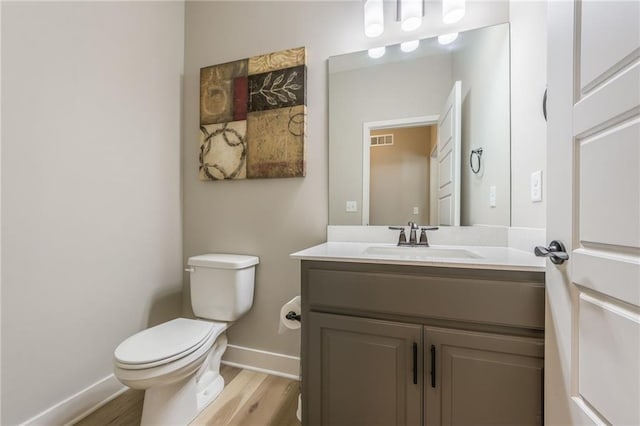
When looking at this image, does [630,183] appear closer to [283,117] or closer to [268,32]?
[283,117]

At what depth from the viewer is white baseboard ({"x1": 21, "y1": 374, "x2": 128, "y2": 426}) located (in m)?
1.26

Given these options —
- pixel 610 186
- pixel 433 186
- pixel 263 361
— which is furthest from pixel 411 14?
pixel 263 361

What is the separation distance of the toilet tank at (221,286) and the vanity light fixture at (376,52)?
1.41 meters

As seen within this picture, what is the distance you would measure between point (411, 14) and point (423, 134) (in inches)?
24.2

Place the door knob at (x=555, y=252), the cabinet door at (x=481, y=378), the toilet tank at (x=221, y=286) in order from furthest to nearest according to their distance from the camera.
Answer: the toilet tank at (x=221, y=286) → the cabinet door at (x=481, y=378) → the door knob at (x=555, y=252)

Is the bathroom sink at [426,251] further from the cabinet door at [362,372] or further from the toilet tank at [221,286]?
the toilet tank at [221,286]

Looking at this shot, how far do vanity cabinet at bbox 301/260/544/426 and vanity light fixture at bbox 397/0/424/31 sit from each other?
1297mm

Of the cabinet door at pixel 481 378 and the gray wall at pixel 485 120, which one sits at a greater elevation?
the gray wall at pixel 485 120

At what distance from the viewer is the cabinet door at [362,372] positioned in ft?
3.30

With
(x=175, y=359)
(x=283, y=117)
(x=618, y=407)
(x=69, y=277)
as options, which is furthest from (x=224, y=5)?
(x=618, y=407)

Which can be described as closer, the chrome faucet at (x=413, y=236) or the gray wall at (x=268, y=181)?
the chrome faucet at (x=413, y=236)

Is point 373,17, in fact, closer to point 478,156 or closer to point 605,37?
point 478,156

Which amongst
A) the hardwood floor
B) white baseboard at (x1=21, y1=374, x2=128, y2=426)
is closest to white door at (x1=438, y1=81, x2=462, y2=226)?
the hardwood floor

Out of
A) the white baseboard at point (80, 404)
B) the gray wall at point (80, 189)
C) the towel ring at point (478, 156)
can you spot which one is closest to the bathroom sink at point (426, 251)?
the towel ring at point (478, 156)
